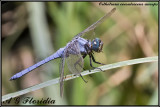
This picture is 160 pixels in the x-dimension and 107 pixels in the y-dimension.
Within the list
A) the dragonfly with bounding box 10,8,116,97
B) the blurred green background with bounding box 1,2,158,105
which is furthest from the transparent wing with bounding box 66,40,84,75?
the blurred green background with bounding box 1,2,158,105

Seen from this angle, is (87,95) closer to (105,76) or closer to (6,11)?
(105,76)

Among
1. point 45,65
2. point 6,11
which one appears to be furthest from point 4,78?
point 6,11

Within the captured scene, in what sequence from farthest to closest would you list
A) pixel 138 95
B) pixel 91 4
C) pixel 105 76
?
pixel 91 4 < pixel 105 76 < pixel 138 95

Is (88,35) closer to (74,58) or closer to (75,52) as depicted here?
(75,52)

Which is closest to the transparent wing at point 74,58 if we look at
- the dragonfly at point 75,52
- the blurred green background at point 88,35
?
the dragonfly at point 75,52

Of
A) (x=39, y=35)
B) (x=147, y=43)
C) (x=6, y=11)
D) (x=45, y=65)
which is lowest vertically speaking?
(x=147, y=43)

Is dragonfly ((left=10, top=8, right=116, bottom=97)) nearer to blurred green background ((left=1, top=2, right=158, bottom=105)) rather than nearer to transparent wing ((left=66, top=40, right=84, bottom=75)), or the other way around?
transparent wing ((left=66, top=40, right=84, bottom=75))

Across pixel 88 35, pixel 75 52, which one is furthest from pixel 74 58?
pixel 88 35

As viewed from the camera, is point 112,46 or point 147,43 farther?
point 112,46

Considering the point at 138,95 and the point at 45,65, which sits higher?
the point at 45,65
